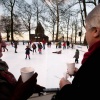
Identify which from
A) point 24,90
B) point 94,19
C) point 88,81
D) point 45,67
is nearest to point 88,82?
point 88,81

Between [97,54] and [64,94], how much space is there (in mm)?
299

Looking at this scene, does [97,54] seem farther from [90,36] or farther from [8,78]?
[8,78]

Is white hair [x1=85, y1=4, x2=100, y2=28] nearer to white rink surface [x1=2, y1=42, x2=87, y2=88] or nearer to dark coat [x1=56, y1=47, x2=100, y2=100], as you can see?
dark coat [x1=56, y1=47, x2=100, y2=100]

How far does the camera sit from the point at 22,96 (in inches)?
54.2

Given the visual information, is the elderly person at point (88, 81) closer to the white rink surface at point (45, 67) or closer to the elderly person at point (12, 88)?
the elderly person at point (12, 88)

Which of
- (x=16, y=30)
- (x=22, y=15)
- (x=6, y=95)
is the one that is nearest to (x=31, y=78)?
(x=6, y=95)

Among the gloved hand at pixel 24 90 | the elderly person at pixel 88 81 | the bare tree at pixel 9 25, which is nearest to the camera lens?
the elderly person at pixel 88 81

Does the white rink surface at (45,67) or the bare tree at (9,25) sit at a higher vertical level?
the bare tree at (9,25)

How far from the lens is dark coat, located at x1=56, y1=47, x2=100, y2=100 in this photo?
95cm

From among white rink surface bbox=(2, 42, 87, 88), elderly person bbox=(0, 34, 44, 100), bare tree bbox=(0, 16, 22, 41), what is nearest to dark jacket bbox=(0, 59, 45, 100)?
elderly person bbox=(0, 34, 44, 100)

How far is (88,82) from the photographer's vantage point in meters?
0.95

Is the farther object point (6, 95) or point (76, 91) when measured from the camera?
point (6, 95)

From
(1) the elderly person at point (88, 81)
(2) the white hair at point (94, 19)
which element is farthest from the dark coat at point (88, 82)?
(2) the white hair at point (94, 19)

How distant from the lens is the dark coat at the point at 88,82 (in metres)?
0.95
